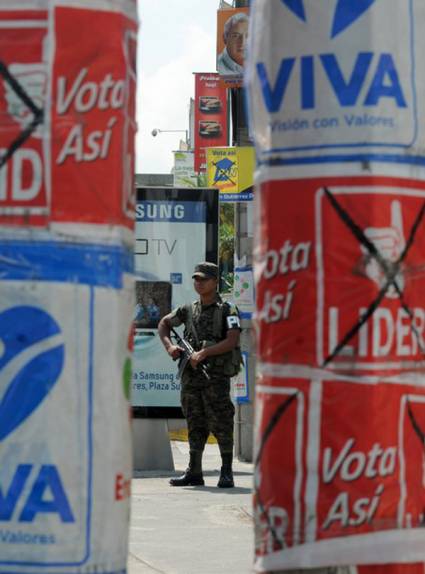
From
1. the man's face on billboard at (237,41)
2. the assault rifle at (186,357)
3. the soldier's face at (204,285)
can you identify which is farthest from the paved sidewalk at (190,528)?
the man's face on billboard at (237,41)

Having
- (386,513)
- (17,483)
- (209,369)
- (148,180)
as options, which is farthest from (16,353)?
(148,180)

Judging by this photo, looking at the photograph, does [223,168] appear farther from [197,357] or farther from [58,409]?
[58,409]

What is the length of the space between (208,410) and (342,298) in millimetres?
8109

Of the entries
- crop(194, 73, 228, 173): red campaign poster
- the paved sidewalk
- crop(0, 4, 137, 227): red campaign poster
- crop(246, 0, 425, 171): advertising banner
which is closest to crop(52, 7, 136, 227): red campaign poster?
crop(0, 4, 137, 227): red campaign poster

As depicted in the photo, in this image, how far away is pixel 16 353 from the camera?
3.39m

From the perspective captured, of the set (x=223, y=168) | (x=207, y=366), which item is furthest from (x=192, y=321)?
(x=223, y=168)

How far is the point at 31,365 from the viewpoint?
3.39 meters

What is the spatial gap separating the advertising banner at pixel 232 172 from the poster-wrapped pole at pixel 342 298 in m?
9.37

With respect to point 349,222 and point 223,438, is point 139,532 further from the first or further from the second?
point 349,222

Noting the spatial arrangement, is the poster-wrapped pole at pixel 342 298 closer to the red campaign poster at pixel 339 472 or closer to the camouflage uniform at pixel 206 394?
the red campaign poster at pixel 339 472

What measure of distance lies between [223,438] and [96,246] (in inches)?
325

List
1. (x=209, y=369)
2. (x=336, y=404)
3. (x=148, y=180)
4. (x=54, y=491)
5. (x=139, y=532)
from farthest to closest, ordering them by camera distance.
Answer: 1. (x=148, y=180)
2. (x=209, y=369)
3. (x=139, y=532)
4. (x=336, y=404)
5. (x=54, y=491)

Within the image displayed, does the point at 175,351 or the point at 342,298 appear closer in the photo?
the point at 342,298

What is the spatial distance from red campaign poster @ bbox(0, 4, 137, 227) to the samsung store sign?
0.53m
